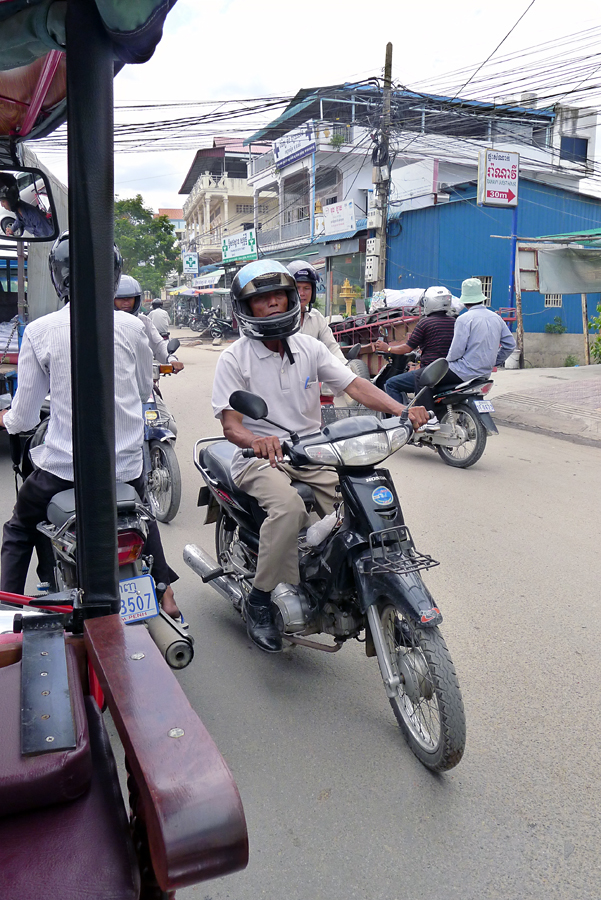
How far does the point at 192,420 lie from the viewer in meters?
9.77

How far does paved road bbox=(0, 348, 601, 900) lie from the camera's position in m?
2.06

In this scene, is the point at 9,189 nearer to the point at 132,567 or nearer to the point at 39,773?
the point at 132,567

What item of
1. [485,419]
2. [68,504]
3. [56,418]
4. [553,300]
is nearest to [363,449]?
[68,504]

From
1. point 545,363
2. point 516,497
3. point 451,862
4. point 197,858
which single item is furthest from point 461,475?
point 545,363

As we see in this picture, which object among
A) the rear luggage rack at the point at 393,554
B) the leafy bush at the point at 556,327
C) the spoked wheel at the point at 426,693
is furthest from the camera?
the leafy bush at the point at 556,327

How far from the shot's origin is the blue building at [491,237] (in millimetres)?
17688

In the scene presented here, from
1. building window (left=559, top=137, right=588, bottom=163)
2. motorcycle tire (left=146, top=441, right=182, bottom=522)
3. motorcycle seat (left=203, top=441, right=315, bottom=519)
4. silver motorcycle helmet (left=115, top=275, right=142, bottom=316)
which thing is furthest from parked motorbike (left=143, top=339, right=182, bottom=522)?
building window (left=559, top=137, right=588, bottom=163)

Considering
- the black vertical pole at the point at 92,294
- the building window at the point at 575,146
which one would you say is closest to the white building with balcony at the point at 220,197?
the building window at the point at 575,146

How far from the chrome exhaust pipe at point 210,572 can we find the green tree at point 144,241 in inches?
1597

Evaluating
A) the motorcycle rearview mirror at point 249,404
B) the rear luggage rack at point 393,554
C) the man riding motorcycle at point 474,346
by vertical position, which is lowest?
the rear luggage rack at point 393,554

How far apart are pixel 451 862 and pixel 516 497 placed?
4297 millimetres

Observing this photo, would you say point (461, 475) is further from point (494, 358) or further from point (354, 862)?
point (354, 862)

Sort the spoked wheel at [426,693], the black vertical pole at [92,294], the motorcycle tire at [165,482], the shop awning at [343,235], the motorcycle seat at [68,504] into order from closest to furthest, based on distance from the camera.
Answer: the black vertical pole at [92,294] < the spoked wheel at [426,693] < the motorcycle seat at [68,504] < the motorcycle tire at [165,482] < the shop awning at [343,235]

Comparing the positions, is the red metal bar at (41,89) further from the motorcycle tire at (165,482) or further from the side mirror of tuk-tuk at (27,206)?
the motorcycle tire at (165,482)
